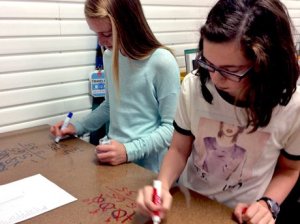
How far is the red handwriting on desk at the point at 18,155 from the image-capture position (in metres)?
1.07

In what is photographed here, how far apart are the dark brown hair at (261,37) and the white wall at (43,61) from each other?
48 centimetres

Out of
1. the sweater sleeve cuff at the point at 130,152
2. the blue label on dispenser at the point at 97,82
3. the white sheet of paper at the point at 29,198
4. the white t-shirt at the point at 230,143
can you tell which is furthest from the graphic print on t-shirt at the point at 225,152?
the blue label on dispenser at the point at 97,82

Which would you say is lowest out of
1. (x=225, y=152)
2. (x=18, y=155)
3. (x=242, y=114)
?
(x=18, y=155)

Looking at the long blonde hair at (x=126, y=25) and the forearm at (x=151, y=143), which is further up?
the long blonde hair at (x=126, y=25)

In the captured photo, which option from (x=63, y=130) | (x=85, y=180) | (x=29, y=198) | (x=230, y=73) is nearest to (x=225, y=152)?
(x=230, y=73)

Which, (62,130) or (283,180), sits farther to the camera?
(62,130)

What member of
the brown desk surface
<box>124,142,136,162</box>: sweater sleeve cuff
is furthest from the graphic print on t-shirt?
<box>124,142,136,162</box>: sweater sleeve cuff

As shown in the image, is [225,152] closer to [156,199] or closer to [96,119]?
[156,199]

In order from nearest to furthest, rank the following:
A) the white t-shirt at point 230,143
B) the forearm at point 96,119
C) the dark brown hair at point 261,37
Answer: the dark brown hair at point 261,37, the white t-shirt at point 230,143, the forearm at point 96,119

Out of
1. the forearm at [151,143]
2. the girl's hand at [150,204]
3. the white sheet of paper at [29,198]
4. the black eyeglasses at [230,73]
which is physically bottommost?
the white sheet of paper at [29,198]

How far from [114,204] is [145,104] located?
48 cm

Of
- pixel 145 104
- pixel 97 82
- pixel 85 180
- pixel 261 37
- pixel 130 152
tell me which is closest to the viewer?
pixel 261 37

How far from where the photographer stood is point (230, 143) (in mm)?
904

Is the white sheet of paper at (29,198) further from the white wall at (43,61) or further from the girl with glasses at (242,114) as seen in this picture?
the white wall at (43,61)
